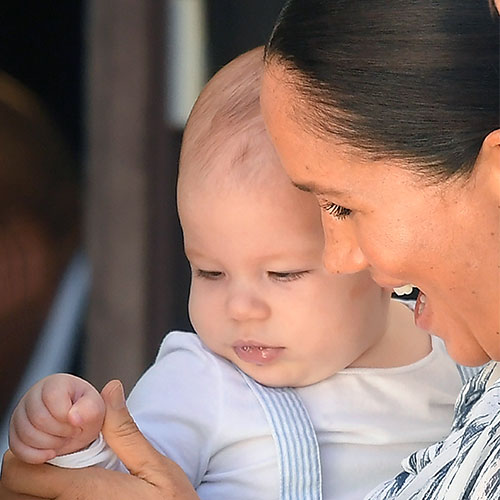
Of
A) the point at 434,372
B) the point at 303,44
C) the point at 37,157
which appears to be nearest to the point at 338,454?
the point at 434,372

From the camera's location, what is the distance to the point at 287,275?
1506 mm

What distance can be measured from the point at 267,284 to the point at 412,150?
0.46 m

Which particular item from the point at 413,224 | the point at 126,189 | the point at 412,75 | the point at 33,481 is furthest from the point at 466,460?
the point at 126,189

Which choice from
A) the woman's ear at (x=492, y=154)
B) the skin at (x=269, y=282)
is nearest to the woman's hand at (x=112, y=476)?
the skin at (x=269, y=282)

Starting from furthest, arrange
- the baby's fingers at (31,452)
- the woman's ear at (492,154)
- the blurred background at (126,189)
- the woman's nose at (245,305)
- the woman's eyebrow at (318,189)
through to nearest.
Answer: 1. the blurred background at (126,189)
2. the woman's nose at (245,305)
3. the baby's fingers at (31,452)
4. the woman's eyebrow at (318,189)
5. the woman's ear at (492,154)

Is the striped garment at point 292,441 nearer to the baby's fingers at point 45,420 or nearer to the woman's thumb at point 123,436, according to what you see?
the woman's thumb at point 123,436

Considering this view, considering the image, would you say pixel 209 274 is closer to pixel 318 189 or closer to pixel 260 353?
pixel 260 353

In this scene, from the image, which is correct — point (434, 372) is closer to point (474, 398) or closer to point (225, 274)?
point (474, 398)

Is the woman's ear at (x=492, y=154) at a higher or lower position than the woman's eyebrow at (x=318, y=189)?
higher

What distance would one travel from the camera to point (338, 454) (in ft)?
5.11

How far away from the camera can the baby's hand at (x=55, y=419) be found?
49.2 inches

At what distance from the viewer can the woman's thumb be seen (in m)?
1.29

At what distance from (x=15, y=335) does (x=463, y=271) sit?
6.26 feet

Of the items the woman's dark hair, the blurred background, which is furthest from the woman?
the blurred background
